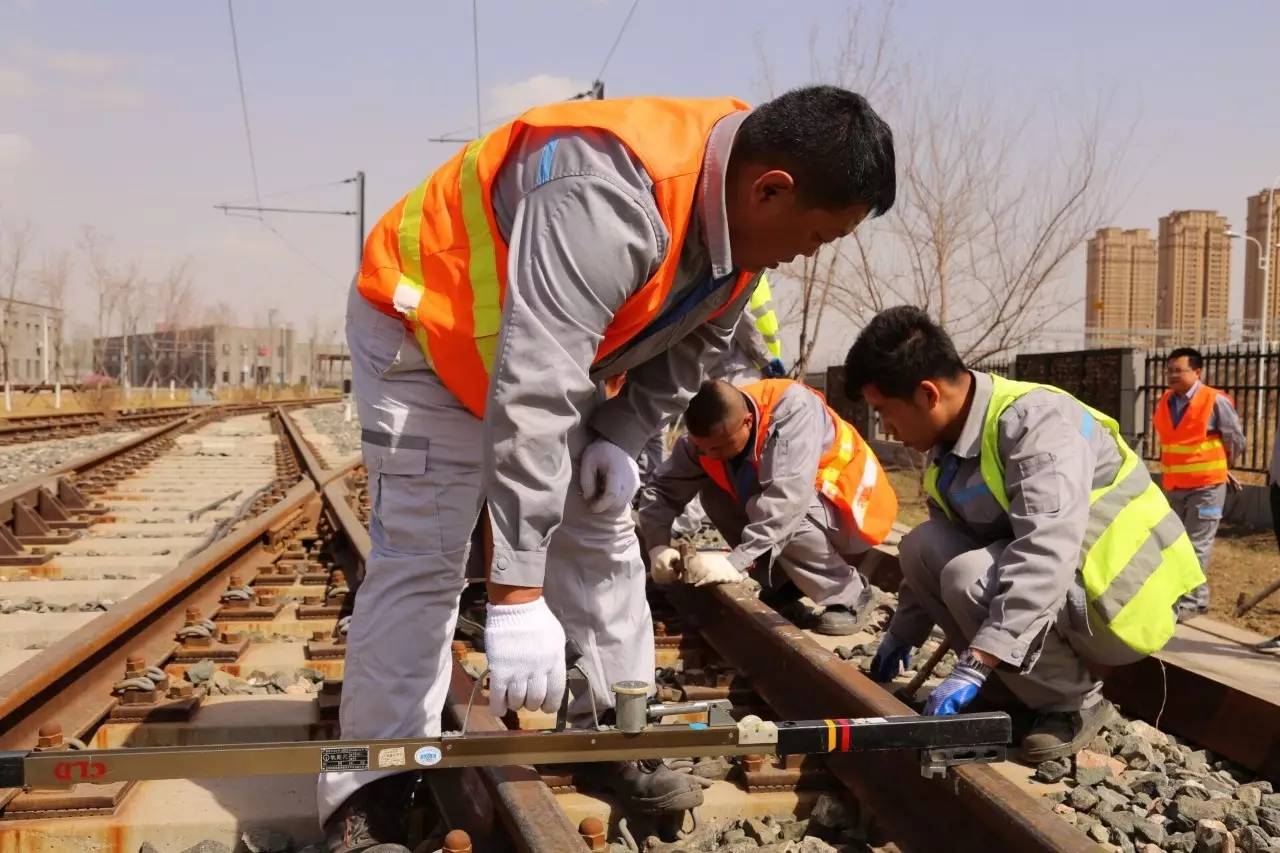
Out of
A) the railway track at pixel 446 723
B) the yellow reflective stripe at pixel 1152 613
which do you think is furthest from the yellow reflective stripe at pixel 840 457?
the yellow reflective stripe at pixel 1152 613

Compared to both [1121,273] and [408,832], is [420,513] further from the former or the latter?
[1121,273]

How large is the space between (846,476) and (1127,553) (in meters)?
1.73

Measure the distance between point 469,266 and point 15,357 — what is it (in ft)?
285

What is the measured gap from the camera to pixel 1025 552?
2.98m

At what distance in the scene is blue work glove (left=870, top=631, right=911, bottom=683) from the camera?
3.70m

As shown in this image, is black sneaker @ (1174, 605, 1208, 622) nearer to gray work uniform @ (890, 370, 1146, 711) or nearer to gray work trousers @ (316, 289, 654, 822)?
gray work uniform @ (890, 370, 1146, 711)

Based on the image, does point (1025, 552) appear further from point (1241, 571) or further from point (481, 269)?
point (1241, 571)

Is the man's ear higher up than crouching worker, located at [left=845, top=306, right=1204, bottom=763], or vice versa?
the man's ear

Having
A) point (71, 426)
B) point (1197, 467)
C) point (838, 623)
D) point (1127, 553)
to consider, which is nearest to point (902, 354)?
point (1127, 553)

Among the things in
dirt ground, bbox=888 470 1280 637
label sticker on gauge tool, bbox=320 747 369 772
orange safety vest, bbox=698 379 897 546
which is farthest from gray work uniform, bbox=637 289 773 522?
label sticker on gauge tool, bbox=320 747 369 772

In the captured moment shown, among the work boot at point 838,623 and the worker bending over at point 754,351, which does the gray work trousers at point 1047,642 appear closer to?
the work boot at point 838,623

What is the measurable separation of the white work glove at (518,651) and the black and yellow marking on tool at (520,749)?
0.08m

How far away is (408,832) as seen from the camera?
252 cm

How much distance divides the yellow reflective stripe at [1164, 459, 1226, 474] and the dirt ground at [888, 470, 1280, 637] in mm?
785
